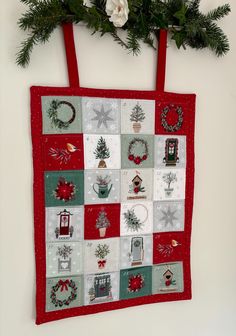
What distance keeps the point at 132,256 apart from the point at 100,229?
0.14 m

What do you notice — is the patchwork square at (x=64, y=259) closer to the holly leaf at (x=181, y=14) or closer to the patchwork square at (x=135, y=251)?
the patchwork square at (x=135, y=251)

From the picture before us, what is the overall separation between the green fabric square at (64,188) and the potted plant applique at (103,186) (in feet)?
0.16

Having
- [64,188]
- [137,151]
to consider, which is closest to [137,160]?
[137,151]

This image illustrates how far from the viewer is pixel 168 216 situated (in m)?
1.16

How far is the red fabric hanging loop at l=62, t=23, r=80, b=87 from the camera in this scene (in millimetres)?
993

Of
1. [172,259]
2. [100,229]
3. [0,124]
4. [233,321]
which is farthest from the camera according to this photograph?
[233,321]

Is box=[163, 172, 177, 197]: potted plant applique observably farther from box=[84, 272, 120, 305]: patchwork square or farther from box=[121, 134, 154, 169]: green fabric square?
box=[84, 272, 120, 305]: patchwork square

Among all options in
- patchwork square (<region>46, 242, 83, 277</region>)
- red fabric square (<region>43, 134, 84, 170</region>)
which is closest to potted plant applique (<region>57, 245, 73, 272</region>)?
patchwork square (<region>46, 242, 83, 277</region>)

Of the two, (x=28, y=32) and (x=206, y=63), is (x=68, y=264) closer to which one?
(x=28, y=32)

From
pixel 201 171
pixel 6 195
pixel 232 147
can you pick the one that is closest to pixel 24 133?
pixel 6 195

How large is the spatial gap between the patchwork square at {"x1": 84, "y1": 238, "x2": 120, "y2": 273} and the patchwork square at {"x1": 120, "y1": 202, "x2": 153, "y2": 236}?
5 centimetres

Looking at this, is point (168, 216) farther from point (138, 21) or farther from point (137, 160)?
point (138, 21)

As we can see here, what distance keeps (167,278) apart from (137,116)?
20.5 inches

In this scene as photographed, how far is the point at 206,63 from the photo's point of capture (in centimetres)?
121
